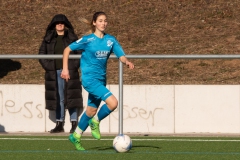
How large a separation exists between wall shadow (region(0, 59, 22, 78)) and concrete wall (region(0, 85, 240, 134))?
5.33 meters

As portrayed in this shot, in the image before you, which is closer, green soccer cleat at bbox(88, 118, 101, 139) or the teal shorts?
the teal shorts

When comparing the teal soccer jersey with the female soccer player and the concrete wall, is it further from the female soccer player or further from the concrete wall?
the concrete wall

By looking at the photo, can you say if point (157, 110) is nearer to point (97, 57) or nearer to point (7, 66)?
point (97, 57)

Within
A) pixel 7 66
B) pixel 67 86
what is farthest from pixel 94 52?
pixel 7 66

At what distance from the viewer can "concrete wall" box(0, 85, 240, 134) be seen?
12656 mm
